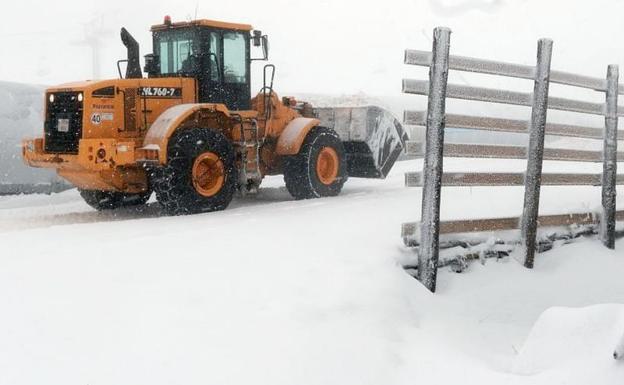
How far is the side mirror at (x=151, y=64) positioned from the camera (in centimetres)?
992

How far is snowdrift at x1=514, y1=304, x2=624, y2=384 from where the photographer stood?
359 cm

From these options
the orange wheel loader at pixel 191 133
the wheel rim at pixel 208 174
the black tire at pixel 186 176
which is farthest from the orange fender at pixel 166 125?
the wheel rim at pixel 208 174

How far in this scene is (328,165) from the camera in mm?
11008

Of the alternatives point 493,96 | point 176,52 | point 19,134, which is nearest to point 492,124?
point 493,96

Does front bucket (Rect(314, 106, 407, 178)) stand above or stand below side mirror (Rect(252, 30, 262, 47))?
below

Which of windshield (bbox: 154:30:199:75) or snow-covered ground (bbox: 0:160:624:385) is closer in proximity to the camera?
snow-covered ground (bbox: 0:160:624:385)

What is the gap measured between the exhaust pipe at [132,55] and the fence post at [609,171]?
5841 millimetres

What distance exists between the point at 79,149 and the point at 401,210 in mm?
3788

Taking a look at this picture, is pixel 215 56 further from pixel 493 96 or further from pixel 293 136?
pixel 493 96

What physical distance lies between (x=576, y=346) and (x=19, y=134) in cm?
1069

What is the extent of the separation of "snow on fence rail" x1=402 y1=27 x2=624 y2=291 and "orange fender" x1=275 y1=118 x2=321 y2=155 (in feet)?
14.2

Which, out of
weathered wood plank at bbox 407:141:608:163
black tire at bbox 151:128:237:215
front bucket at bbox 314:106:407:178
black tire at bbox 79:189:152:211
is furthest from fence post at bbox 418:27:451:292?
front bucket at bbox 314:106:407:178

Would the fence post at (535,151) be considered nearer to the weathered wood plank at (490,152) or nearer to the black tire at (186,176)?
the weathered wood plank at (490,152)

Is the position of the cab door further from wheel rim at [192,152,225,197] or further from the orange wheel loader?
wheel rim at [192,152,225,197]
